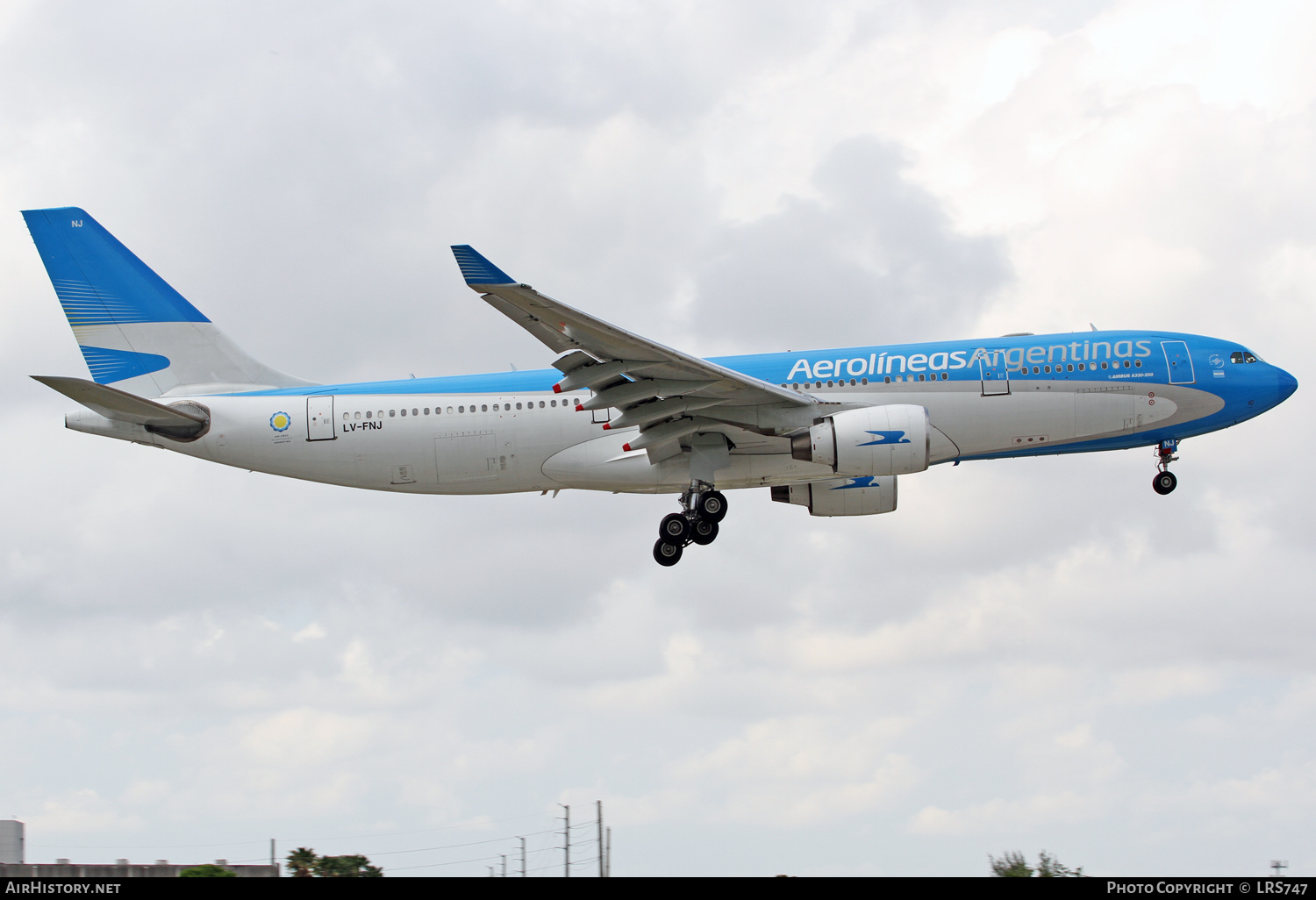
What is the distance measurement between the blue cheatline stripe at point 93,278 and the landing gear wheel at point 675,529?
46.7 feet

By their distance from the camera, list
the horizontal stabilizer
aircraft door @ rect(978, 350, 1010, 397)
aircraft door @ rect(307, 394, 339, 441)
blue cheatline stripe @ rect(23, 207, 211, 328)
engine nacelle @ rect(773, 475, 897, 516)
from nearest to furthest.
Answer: the horizontal stabilizer, aircraft door @ rect(978, 350, 1010, 397), aircraft door @ rect(307, 394, 339, 441), engine nacelle @ rect(773, 475, 897, 516), blue cheatline stripe @ rect(23, 207, 211, 328)

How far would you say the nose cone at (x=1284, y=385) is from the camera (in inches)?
1340

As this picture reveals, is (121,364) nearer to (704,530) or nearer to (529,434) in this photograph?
(529,434)

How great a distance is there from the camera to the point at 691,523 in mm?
33812

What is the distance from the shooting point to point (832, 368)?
33125 millimetres

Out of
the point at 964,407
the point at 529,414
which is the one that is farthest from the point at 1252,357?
the point at 529,414

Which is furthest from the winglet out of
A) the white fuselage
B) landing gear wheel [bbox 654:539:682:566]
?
landing gear wheel [bbox 654:539:682:566]

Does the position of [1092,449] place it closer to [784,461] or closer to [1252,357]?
[1252,357]

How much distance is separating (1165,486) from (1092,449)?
272 centimetres

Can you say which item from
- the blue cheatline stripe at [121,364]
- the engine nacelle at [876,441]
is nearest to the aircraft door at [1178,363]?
the engine nacelle at [876,441]

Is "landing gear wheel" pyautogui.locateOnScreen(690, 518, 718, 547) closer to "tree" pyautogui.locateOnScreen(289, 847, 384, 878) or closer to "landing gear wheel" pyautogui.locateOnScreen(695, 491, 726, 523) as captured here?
"landing gear wheel" pyautogui.locateOnScreen(695, 491, 726, 523)

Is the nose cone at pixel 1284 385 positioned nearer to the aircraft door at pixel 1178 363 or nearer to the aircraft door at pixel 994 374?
the aircraft door at pixel 1178 363

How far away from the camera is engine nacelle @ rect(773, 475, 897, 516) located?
35.9m

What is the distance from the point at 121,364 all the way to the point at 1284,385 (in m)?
30.9
